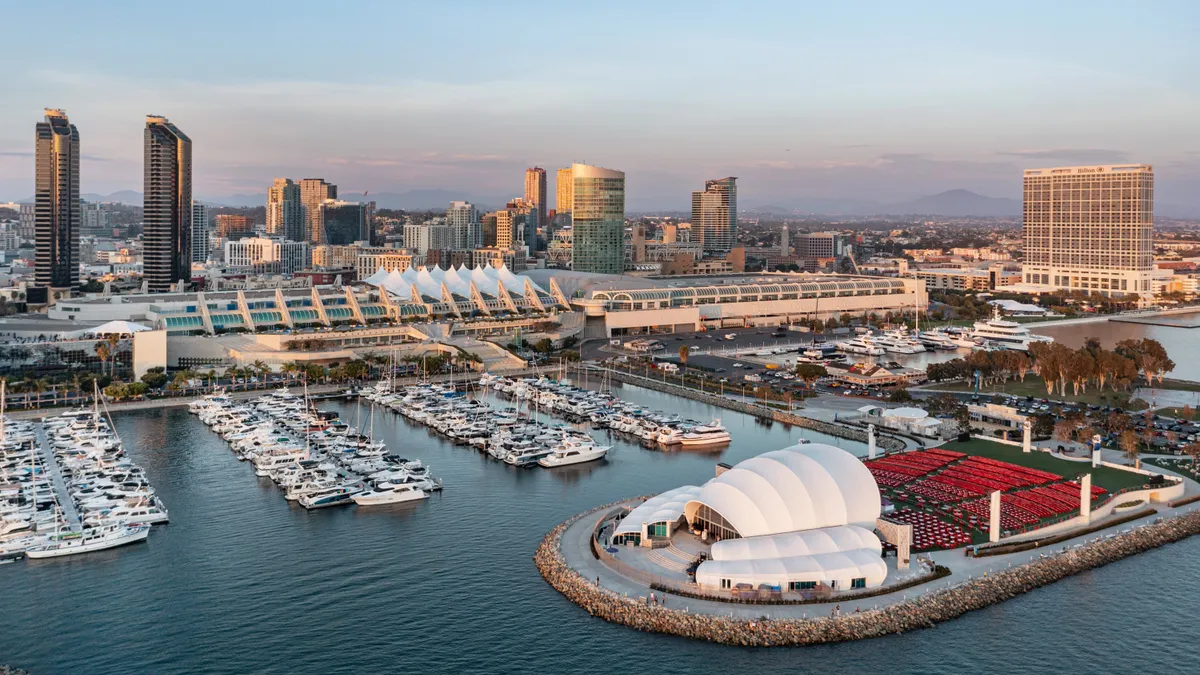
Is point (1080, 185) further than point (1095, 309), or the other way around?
point (1080, 185)

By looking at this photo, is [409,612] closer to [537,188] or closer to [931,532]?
[931,532]

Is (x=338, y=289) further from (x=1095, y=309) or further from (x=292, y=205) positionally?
(x=292, y=205)

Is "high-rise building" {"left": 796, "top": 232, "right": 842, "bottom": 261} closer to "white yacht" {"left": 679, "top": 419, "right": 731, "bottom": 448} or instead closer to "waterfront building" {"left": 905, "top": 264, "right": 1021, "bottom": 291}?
"waterfront building" {"left": 905, "top": 264, "right": 1021, "bottom": 291}

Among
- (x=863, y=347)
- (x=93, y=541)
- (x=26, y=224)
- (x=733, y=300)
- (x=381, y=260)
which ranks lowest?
(x=93, y=541)

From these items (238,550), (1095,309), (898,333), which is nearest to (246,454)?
(238,550)

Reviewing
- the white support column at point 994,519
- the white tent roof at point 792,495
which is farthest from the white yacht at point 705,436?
the white support column at point 994,519

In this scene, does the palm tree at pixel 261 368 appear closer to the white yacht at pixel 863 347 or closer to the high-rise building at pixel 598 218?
the white yacht at pixel 863 347

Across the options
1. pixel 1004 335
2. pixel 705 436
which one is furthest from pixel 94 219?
pixel 705 436

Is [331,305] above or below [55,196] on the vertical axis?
below
